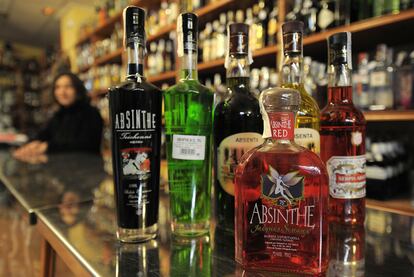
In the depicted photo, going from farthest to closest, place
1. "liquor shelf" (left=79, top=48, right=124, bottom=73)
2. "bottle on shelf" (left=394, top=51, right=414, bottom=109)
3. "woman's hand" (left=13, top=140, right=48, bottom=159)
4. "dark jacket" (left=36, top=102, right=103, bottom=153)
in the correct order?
"liquor shelf" (left=79, top=48, right=124, bottom=73)
"dark jacket" (left=36, top=102, right=103, bottom=153)
"woman's hand" (left=13, top=140, right=48, bottom=159)
"bottle on shelf" (left=394, top=51, right=414, bottom=109)

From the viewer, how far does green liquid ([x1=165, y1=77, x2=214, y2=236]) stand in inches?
18.6

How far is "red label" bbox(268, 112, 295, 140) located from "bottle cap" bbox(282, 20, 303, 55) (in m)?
0.14

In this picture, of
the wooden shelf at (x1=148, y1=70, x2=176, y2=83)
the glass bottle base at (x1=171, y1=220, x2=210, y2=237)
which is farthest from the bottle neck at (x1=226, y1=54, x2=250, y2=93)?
the wooden shelf at (x1=148, y1=70, x2=176, y2=83)

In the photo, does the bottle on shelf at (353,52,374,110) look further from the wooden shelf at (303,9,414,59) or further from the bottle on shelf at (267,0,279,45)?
the bottle on shelf at (267,0,279,45)

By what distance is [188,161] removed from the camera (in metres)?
0.47

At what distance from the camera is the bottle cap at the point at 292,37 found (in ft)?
1.46

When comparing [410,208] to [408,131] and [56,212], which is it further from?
[56,212]

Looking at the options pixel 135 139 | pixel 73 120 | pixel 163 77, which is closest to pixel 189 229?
pixel 135 139

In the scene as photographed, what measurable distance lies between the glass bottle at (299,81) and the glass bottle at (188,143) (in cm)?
12

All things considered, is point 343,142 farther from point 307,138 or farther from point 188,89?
point 188,89

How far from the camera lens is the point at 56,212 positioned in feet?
2.01

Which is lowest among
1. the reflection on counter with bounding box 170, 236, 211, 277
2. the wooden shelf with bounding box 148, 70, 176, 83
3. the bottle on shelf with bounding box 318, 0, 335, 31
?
the reflection on counter with bounding box 170, 236, 211, 277

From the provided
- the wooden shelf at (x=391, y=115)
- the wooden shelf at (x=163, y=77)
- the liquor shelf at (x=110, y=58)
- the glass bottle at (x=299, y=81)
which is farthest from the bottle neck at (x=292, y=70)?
the liquor shelf at (x=110, y=58)

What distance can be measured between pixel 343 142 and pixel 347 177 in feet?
0.21
